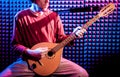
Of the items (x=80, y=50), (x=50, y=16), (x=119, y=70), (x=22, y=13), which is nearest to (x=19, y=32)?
(x=22, y=13)

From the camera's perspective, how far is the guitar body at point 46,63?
355 centimetres

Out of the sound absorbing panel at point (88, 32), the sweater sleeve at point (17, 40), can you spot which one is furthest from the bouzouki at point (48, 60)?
the sound absorbing panel at point (88, 32)

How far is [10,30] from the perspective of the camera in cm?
488

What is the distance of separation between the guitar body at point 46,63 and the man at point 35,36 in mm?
63

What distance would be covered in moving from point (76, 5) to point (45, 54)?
5.04 ft

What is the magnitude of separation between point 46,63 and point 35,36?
0.43 m

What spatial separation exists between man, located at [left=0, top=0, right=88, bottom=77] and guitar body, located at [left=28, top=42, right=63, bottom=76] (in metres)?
0.06

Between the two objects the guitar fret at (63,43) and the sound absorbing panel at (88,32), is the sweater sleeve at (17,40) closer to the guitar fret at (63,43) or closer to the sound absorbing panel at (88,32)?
the guitar fret at (63,43)

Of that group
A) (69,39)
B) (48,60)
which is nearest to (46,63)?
(48,60)

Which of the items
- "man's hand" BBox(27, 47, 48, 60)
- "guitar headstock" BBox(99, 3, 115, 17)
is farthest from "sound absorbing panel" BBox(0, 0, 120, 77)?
"man's hand" BBox(27, 47, 48, 60)

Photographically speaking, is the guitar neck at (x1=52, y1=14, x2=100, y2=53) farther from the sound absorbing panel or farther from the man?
the sound absorbing panel

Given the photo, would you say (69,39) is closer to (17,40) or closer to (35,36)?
(35,36)

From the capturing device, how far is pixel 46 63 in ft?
11.8

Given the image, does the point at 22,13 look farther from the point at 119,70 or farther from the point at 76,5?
the point at 119,70
